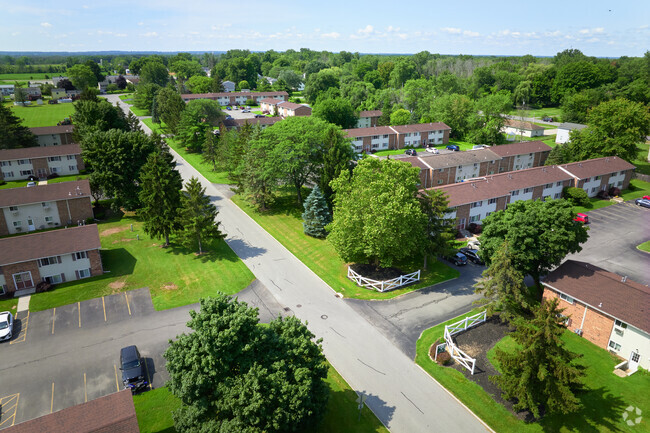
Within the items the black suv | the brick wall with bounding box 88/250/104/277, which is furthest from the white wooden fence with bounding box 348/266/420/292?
the brick wall with bounding box 88/250/104/277

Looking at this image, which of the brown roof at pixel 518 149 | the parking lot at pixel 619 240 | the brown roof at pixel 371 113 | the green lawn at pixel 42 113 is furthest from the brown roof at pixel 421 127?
the green lawn at pixel 42 113

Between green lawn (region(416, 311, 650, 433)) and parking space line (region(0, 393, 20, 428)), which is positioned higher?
parking space line (region(0, 393, 20, 428))

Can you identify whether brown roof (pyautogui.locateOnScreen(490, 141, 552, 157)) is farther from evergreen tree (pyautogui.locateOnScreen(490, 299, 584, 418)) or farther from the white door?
evergreen tree (pyautogui.locateOnScreen(490, 299, 584, 418))

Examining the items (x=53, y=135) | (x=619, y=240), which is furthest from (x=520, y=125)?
(x=53, y=135)

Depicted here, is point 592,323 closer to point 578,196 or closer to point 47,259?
point 578,196

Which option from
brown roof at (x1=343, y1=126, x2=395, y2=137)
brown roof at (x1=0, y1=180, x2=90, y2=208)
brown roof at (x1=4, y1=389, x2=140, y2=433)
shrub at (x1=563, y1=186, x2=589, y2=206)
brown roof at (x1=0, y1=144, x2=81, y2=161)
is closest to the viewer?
brown roof at (x1=4, y1=389, x2=140, y2=433)

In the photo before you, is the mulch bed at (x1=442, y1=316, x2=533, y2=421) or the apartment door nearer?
the mulch bed at (x1=442, y1=316, x2=533, y2=421)
